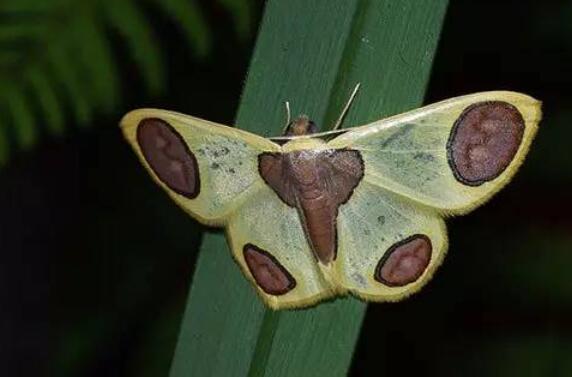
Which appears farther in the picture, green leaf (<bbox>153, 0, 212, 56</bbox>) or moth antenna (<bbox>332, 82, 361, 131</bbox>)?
green leaf (<bbox>153, 0, 212, 56</bbox>)

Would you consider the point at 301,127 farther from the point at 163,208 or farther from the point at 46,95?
the point at 163,208

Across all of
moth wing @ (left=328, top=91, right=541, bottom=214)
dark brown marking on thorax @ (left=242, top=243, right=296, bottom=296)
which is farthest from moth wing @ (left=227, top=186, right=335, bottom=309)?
moth wing @ (left=328, top=91, right=541, bottom=214)

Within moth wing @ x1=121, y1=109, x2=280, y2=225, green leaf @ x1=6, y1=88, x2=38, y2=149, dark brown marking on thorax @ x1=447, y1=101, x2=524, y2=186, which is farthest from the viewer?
green leaf @ x1=6, y1=88, x2=38, y2=149

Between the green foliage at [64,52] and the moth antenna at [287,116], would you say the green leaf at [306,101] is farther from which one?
the green foliage at [64,52]

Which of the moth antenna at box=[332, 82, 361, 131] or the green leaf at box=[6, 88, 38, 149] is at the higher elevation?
the moth antenna at box=[332, 82, 361, 131]

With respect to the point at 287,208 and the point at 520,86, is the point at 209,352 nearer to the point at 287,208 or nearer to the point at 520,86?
the point at 287,208

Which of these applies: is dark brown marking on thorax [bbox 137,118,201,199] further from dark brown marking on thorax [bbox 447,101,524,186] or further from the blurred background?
the blurred background
